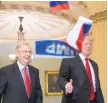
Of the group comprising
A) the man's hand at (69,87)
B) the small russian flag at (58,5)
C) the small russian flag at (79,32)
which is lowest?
the man's hand at (69,87)

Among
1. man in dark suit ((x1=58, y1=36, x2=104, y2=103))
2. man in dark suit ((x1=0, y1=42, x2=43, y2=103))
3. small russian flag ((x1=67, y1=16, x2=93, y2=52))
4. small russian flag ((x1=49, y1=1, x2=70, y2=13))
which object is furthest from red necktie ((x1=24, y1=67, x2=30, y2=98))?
small russian flag ((x1=49, y1=1, x2=70, y2=13))

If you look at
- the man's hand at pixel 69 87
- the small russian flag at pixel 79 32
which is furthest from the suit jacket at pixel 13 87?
the small russian flag at pixel 79 32

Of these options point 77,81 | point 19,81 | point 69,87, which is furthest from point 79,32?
point 19,81

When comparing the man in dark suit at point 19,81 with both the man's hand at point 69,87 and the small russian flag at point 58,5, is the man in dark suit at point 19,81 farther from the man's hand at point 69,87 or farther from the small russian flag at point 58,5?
the small russian flag at point 58,5

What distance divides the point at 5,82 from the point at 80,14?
143 inches

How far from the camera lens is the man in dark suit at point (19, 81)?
8.30ft

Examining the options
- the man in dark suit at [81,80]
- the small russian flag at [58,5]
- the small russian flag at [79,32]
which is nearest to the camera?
the man in dark suit at [81,80]

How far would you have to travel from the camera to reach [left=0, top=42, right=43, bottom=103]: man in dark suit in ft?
8.30

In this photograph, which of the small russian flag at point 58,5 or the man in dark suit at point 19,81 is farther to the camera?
the small russian flag at point 58,5

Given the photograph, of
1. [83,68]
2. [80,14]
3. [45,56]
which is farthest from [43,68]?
[83,68]

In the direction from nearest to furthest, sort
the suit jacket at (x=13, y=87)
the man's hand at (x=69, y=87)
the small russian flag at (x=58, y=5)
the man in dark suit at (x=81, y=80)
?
the suit jacket at (x=13, y=87)
the man's hand at (x=69, y=87)
the man in dark suit at (x=81, y=80)
the small russian flag at (x=58, y=5)

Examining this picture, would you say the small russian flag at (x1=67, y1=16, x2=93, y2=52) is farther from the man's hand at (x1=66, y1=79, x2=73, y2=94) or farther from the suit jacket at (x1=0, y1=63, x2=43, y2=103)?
the suit jacket at (x1=0, y1=63, x2=43, y2=103)

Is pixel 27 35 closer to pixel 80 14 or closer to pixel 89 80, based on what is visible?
pixel 80 14

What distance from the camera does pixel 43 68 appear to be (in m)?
7.05
